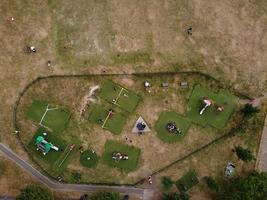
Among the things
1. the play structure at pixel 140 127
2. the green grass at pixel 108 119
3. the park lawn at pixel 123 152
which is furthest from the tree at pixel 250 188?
the green grass at pixel 108 119

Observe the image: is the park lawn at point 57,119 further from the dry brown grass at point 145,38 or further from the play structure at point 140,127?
the play structure at point 140,127

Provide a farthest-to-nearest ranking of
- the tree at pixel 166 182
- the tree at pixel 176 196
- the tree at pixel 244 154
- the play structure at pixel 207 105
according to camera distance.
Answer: the play structure at pixel 207 105 → the tree at pixel 166 182 → the tree at pixel 244 154 → the tree at pixel 176 196

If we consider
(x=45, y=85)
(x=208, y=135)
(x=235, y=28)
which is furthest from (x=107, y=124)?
(x=235, y=28)

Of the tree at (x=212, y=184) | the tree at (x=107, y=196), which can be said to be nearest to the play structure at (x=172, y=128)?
the tree at (x=212, y=184)

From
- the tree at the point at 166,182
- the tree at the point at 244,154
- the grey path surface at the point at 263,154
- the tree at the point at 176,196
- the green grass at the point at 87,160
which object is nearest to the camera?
the tree at the point at 176,196

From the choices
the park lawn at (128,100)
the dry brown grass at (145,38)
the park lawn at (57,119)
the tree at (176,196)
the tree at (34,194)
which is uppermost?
the dry brown grass at (145,38)

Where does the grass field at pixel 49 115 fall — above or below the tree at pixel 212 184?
above

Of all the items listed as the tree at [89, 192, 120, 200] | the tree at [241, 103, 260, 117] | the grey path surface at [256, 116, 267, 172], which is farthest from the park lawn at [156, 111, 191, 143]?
the grey path surface at [256, 116, 267, 172]

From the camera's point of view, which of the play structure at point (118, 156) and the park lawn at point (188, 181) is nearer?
the play structure at point (118, 156)
